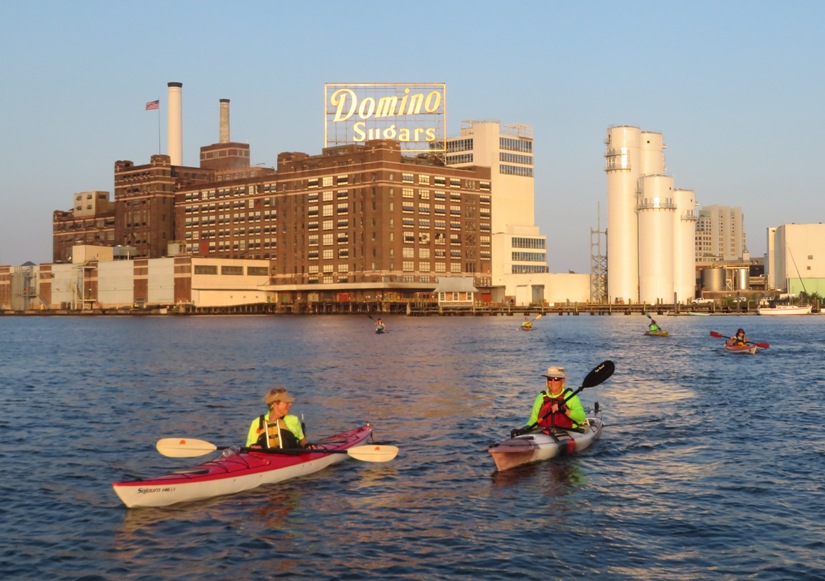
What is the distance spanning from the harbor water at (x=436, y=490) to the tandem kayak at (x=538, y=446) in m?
0.37

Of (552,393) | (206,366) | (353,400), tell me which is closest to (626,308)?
(206,366)

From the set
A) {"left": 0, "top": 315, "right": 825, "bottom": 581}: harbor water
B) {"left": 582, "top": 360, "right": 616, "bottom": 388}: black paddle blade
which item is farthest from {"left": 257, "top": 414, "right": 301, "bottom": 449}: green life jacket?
{"left": 582, "top": 360, "right": 616, "bottom": 388}: black paddle blade

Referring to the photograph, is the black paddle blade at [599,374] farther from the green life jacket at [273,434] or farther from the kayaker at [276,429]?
the green life jacket at [273,434]

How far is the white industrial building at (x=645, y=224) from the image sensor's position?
18650 centimetres

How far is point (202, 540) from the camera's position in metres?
20.0

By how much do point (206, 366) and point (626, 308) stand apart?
133455 millimetres

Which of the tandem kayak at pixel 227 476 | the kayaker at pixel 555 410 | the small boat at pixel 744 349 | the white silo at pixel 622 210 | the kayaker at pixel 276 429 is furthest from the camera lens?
the white silo at pixel 622 210

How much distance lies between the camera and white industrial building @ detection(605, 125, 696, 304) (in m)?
186

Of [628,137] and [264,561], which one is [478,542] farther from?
[628,137]

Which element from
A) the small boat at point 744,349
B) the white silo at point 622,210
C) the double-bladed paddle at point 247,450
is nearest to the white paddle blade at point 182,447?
the double-bladed paddle at point 247,450

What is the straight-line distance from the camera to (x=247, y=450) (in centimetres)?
2441

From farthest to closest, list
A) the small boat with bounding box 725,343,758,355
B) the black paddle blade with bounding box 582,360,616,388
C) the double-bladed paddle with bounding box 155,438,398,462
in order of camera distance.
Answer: the small boat with bounding box 725,343,758,355 → the black paddle blade with bounding box 582,360,616,388 → the double-bladed paddle with bounding box 155,438,398,462

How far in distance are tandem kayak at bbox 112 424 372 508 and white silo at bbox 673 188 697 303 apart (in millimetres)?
177995

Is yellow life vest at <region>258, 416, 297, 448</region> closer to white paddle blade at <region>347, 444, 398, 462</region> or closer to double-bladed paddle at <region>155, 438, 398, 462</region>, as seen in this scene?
double-bladed paddle at <region>155, 438, 398, 462</region>
